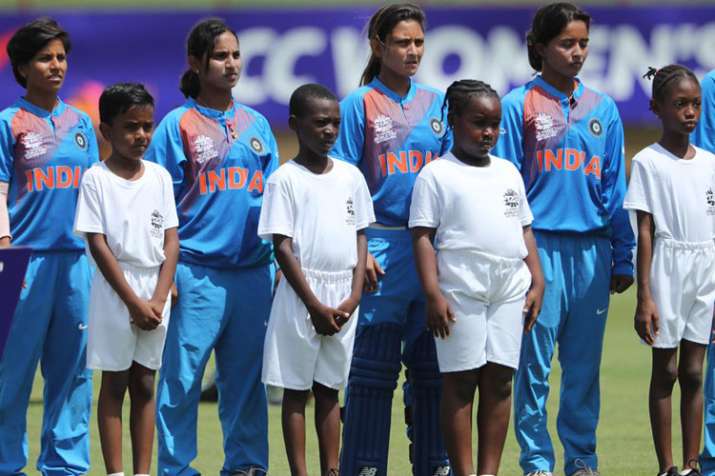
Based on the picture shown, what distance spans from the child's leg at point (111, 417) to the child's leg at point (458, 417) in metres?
1.35

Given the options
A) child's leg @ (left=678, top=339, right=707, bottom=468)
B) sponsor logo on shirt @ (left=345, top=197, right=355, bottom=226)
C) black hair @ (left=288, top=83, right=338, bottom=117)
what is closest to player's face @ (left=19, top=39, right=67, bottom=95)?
black hair @ (left=288, top=83, right=338, bottom=117)

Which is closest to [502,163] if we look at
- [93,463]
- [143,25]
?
[93,463]

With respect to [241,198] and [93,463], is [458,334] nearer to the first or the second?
[241,198]

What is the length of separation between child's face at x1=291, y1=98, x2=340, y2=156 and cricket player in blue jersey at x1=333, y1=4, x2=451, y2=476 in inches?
12.6

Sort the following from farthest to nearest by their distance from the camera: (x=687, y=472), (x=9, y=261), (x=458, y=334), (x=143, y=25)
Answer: (x=143, y=25) → (x=687, y=472) → (x=458, y=334) → (x=9, y=261)

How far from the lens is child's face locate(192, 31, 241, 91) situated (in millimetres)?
6727

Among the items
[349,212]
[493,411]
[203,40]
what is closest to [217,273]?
[349,212]

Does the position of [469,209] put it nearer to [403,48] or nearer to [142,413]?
[403,48]

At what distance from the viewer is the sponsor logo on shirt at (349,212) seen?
628 cm

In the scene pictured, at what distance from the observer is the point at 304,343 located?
622 cm

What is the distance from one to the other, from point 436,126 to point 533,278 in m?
0.87

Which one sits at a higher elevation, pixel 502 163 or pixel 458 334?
pixel 502 163

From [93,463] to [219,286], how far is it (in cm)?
165

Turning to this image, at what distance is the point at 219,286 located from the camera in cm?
664
